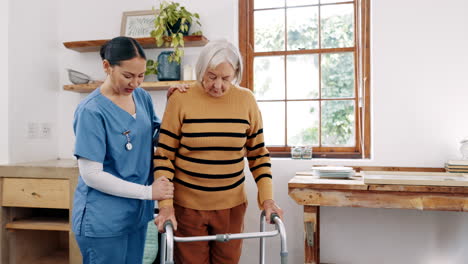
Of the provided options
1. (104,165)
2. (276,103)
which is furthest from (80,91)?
(104,165)

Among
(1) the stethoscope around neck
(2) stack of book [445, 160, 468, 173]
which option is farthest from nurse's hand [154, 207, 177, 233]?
(2) stack of book [445, 160, 468, 173]

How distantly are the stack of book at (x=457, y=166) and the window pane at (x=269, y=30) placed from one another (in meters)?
1.46

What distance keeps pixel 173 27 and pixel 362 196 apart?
5.81 ft

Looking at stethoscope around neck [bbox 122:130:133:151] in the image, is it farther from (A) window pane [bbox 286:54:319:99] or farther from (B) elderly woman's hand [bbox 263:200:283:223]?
(A) window pane [bbox 286:54:319:99]

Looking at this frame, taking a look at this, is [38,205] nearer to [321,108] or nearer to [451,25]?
[321,108]

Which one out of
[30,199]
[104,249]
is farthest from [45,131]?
[104,249]

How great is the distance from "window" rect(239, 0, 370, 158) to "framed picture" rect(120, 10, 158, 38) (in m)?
0.73

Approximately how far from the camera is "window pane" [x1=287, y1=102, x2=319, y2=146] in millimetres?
2992

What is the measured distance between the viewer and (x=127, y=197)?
59.2 inches

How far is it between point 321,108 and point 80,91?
1.98 meters

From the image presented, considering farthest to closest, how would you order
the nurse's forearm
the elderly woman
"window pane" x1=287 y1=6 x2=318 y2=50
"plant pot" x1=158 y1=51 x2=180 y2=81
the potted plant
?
"window pane" x1=287 y1=6 x2=318 y2=50 → "plant pot" x1=158 y1=51 x2=180 y2=81 → the potted plant → the elderly woman → the nurse's forearm

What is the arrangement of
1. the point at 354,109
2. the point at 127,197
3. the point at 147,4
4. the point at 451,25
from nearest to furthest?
the point at 127,197 < the point at 451,25 < the point at 354,109 < the point at 147,4

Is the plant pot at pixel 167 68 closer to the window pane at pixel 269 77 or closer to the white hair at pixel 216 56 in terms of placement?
the window pane at pixel 269 77

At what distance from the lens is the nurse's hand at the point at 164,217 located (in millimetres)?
1449
